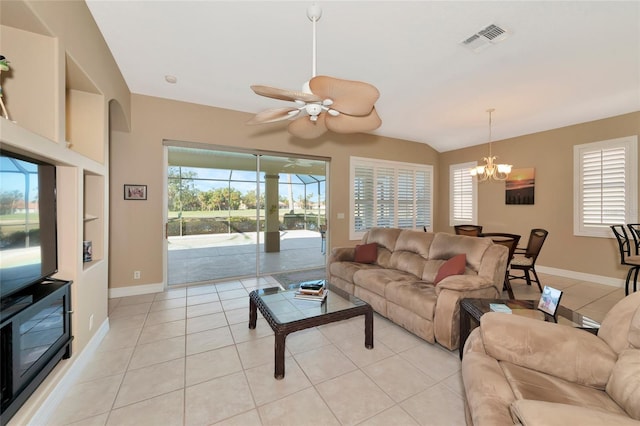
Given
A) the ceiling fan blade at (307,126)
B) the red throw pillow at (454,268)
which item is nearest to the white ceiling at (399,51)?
the ceiling fan blade at (307,126)

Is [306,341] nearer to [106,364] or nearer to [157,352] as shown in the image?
[157,352]

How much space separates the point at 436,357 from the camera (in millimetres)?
2289

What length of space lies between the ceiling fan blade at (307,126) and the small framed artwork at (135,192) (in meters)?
2.68

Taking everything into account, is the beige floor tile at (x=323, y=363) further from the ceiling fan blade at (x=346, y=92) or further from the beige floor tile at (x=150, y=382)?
the ceiling fan blade at (x=346, y=92)

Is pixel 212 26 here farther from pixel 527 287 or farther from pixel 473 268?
pixel 527 287

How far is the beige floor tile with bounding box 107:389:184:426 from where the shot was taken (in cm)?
159

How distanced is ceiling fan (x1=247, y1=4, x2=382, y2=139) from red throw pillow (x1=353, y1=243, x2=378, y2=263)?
6.35ft

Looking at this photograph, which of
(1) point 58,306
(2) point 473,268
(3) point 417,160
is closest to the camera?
(1) point 58,306

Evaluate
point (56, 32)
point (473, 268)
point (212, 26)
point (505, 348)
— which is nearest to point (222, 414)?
point (505, 348)

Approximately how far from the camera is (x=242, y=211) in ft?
16.3

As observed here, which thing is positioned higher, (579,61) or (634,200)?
(579,61)

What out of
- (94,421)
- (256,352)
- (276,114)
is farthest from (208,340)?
(276,114)

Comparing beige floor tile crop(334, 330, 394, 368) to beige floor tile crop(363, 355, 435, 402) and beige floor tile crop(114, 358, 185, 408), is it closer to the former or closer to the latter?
beige floor tile crop(363, 355, 435, 402)

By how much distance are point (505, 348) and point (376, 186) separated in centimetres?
470
